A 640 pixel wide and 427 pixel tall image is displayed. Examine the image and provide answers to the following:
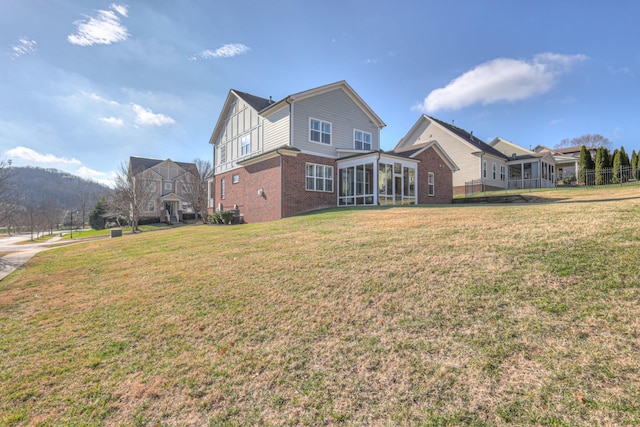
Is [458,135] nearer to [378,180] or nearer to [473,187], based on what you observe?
[473,187]

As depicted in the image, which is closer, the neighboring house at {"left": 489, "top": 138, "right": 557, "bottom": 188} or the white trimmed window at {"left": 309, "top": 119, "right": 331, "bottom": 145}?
the white trimmed window at {"left": 309, "top": 119, "right": 331, "bottom": 145}

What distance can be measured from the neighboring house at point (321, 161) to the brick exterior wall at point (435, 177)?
0.07 meters

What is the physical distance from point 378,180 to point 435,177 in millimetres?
6906

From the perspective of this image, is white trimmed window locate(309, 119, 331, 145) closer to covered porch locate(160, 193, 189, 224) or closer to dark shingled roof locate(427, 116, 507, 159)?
dark shingled roof locate(427, 116, 507, 159)

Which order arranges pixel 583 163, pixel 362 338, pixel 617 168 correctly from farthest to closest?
pixel 583 163 < pixel 617 168 < pixel 362 338

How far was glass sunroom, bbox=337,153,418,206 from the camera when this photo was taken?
1704cm

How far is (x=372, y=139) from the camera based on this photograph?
21359 mm

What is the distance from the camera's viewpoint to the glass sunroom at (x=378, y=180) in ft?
55.9

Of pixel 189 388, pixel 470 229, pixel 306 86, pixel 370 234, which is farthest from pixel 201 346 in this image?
pixel 306 86

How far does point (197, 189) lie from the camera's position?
4034 centimetres

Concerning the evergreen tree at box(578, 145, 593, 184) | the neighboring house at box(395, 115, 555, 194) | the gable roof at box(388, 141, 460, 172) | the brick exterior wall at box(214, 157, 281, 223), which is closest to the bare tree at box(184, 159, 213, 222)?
the brick exterior wall at box(214, 157, 281, 223)

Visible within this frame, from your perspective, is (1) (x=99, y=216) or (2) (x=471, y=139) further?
(1) (x=99, y=216)

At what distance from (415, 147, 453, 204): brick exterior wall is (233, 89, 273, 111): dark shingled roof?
11.3 m

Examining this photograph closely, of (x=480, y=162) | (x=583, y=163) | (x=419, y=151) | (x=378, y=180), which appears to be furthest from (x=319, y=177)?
(x=583, y=163)
